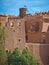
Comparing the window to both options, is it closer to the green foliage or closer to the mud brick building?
the mud brick building

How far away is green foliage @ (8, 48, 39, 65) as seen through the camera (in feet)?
82.1

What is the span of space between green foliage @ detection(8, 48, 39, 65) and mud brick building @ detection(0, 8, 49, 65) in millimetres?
1155

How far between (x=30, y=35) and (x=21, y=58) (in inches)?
205

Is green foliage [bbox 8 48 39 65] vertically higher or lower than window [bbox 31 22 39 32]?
lower

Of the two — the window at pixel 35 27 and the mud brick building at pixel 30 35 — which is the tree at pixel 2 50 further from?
the window at pixel 35 27

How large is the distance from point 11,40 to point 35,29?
5534mm

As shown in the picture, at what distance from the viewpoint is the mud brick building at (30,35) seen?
27.0m

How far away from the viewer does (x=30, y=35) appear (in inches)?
1182

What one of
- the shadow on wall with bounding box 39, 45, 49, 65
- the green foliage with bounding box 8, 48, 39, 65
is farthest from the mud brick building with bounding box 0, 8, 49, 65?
the green foliage with bounding box 8, 48, 39, 65

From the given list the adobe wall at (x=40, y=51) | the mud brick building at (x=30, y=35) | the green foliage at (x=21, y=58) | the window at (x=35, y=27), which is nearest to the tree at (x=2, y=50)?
the green foliage at (x=21, y=58)

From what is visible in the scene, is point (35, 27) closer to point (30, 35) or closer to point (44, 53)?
point (30, 35)

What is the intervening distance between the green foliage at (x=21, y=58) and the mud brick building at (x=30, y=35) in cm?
116

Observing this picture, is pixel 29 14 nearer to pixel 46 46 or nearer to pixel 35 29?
pixel 35 29

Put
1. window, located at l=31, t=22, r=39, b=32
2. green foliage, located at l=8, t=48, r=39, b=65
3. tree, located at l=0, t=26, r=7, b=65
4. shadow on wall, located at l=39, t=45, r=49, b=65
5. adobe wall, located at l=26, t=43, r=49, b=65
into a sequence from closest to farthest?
tree, located at l=0, t=26, r=7, b=65 < green foliage, located at l=8, t=48, r=39, b=65 < adobe wall, located at l=26, t=43, r=49, b=65 < shadow on wall, located at l=39, t=45, r=49, b=65 < window, located at l=31, t=22, r=39, b=32
